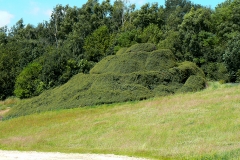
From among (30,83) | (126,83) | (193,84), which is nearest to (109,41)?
(30,83)

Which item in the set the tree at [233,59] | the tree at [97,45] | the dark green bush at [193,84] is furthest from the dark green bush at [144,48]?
the tree at [97,45]

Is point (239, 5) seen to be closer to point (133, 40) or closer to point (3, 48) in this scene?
point (133, 40)

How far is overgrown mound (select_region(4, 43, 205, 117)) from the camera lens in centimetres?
3984

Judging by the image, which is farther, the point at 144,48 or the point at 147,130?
the point at 144,48

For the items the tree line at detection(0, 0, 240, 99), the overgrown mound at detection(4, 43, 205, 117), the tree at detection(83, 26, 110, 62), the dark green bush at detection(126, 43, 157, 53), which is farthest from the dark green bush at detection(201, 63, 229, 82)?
the tree at detection(83, 26, 110, 62)

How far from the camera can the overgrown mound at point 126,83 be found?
39844 millimetres

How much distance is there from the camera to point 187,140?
2097 cm

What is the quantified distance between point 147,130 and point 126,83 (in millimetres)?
18922

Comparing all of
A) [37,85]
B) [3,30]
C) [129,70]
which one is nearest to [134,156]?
[129,70]

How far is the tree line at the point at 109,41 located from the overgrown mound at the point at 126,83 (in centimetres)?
941

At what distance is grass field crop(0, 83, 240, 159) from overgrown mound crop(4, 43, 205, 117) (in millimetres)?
4188

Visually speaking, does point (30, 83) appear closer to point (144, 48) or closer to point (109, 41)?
point (144, 48)

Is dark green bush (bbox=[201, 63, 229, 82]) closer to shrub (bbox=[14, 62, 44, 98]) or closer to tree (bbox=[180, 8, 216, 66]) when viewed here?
tree (bbox=[180, 8, 216, 66])

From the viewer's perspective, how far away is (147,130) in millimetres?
24047
